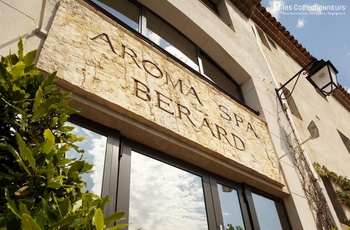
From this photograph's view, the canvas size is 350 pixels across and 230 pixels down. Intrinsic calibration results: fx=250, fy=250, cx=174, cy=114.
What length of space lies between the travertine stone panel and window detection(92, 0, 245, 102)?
1.74 ft

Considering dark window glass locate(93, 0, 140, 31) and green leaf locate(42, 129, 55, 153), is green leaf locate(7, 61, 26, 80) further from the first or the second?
dark window glass locate(93, 0, 140, 31)

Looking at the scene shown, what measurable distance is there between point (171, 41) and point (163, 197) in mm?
3003

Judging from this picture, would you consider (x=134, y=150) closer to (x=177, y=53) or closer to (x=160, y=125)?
(x=160, y=125)

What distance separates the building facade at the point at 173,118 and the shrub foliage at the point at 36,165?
83 centimetres

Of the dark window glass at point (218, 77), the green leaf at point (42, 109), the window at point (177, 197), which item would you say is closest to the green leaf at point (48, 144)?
the green leaf at point (42, 109)

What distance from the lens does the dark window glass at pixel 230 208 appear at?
2986mm

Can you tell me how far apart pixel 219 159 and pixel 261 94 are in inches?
99.8

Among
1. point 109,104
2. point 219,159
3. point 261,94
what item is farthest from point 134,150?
point 261,94

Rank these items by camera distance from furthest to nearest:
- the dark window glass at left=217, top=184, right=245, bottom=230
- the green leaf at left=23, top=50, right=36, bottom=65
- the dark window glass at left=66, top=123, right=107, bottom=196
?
1. the dark window glass at left=217, top=184, right=245, bottom=230
2. the dark window glass at left=66, top=123, right=107, bottom=196
3. the green leaf at left=23, top=50, right=36, bottom=65

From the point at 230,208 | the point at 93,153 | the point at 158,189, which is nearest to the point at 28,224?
the point at 93,153

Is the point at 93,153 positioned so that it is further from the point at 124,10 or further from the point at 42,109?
the point at 124,10

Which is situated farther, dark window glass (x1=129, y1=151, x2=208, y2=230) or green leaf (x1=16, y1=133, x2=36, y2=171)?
dark window glass (x1=129, y1=151, x2=208, y2=230)

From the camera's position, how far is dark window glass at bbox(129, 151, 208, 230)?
2314 millimetres

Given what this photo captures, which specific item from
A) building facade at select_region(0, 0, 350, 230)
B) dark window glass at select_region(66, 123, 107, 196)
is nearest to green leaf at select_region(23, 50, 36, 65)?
building facade at select_region(0, 0, 350, 230)
